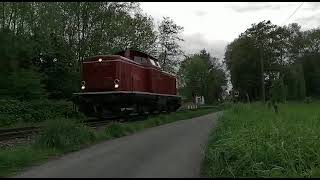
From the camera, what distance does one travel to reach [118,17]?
47.5 metres

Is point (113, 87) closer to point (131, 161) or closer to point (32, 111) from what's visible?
point (32, 111)

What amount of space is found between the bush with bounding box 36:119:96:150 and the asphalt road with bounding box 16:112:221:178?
0.59m

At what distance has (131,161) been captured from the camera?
12.1 m

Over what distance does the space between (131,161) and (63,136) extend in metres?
4.03

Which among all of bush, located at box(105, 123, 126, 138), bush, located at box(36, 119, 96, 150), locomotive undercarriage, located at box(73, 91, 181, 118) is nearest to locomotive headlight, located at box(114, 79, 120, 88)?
locomotive undercarriage, located at box(73, 91, 181, 118)

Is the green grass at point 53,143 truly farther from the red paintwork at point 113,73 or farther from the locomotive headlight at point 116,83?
the red paintwork at point 113,73

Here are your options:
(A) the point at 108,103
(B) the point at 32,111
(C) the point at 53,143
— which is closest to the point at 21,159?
(C) the point at 53,143

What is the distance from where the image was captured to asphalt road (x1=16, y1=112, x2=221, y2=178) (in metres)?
10.4

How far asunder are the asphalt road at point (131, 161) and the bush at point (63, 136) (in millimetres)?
591

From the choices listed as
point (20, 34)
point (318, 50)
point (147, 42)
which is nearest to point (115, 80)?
point (20, 34)

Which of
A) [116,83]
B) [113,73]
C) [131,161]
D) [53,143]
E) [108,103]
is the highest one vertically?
[113,73]

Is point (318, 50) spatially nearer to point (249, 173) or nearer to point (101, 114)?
point (101, 114)

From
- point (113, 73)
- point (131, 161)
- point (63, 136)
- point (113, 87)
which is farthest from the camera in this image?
point (113, 73)

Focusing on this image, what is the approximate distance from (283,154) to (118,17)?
39.3 m
